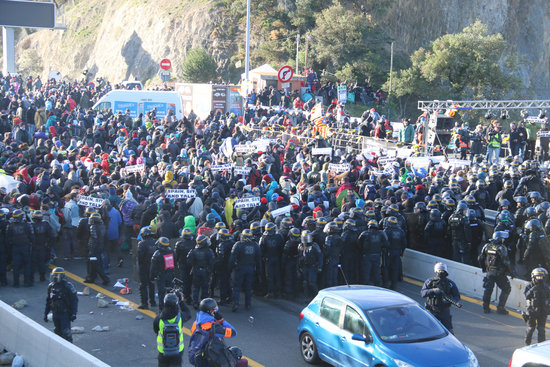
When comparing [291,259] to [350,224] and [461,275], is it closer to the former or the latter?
[350,224]

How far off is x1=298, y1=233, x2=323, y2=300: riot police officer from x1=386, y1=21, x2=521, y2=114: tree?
114 feet

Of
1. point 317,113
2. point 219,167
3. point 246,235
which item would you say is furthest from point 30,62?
point 246,235

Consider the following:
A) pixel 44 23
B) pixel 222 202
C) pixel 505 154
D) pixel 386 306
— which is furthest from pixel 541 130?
pixel 44 23

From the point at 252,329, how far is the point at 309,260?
172cm

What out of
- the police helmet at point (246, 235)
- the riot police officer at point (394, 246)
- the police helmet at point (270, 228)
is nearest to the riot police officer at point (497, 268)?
the riot police officer at point (394, 246)

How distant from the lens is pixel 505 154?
26.9 m

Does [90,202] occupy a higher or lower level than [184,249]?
higher

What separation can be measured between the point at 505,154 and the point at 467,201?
13519 millimetres

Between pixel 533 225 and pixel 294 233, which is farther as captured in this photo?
pixel 533 225

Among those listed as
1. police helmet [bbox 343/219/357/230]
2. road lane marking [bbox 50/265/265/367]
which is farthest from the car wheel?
police helmet [bbox 343/219/357/230]

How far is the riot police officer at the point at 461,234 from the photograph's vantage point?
45.5 feet

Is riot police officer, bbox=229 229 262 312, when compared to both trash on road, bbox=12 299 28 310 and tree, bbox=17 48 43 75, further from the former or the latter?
tree, bbox=17 48 43 75

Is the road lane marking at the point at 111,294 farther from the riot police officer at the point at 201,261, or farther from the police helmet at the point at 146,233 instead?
the police helmet at the point at 146,233

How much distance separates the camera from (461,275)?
13539 mm
